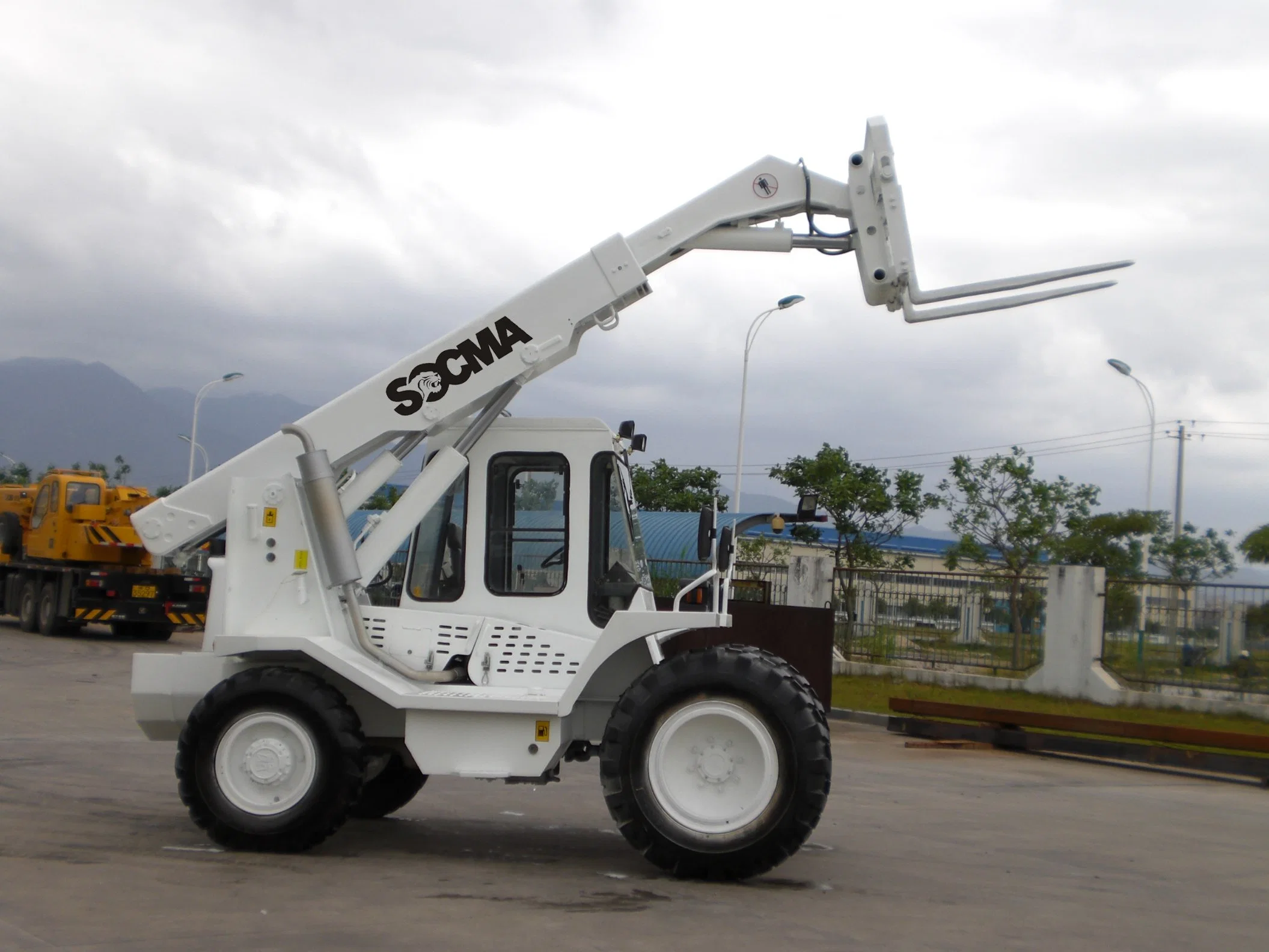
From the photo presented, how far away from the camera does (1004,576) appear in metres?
22.9

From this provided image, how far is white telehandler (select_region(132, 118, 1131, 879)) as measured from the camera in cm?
692

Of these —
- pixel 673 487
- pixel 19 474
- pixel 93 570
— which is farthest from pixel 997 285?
pixel 19 474

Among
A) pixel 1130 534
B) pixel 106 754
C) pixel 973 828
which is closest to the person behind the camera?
pixel 973 828

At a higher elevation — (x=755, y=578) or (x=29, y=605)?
(x=755, y=578)

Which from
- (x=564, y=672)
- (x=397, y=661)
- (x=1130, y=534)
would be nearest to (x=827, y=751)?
(x=564, y=672)

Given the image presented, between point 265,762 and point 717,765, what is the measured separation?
255cm

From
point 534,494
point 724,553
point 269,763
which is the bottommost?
point 269,763

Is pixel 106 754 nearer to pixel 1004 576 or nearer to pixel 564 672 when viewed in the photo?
pixel 564 672

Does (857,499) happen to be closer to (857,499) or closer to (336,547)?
(857,499)

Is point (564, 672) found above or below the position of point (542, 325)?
below

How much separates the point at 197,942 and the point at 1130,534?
112 feet

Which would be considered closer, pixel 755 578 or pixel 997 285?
pixel 997 285

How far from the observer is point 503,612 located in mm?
7664

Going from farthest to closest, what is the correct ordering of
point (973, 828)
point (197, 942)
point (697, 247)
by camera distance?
point (973, 828)
point (697, 247)
point (197, 942)
